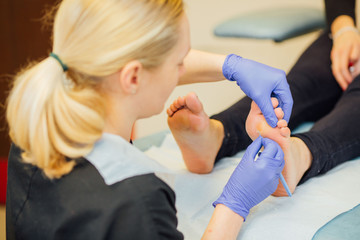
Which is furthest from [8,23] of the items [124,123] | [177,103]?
[124,123]

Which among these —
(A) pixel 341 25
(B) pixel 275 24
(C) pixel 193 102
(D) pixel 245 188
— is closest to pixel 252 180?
(D) pixel 245 188

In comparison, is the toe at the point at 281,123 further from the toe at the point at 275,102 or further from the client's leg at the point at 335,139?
the client's leg at the point at 335,139

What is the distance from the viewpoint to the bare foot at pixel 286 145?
867 mm

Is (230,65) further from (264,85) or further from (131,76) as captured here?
(131,76)

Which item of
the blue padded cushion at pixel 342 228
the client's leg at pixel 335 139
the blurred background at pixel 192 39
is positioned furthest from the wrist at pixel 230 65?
the blurred background at pixel 192 39

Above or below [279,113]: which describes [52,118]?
above

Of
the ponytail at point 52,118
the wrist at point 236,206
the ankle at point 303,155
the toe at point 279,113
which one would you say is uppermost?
the ponytail at point 52,118

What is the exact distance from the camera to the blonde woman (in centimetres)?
63

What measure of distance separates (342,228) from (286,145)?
0.18 m

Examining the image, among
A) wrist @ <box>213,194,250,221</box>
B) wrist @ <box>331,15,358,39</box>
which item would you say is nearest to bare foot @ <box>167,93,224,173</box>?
wrist @ <box>213,194,250,221</box>

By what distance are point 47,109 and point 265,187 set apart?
0.41m

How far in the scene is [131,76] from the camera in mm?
671

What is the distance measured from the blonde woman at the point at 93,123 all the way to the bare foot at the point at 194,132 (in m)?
0.25

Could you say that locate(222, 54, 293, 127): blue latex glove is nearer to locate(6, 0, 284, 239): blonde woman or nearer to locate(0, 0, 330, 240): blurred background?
locate(6, 0, 284, 239): blonde woman
